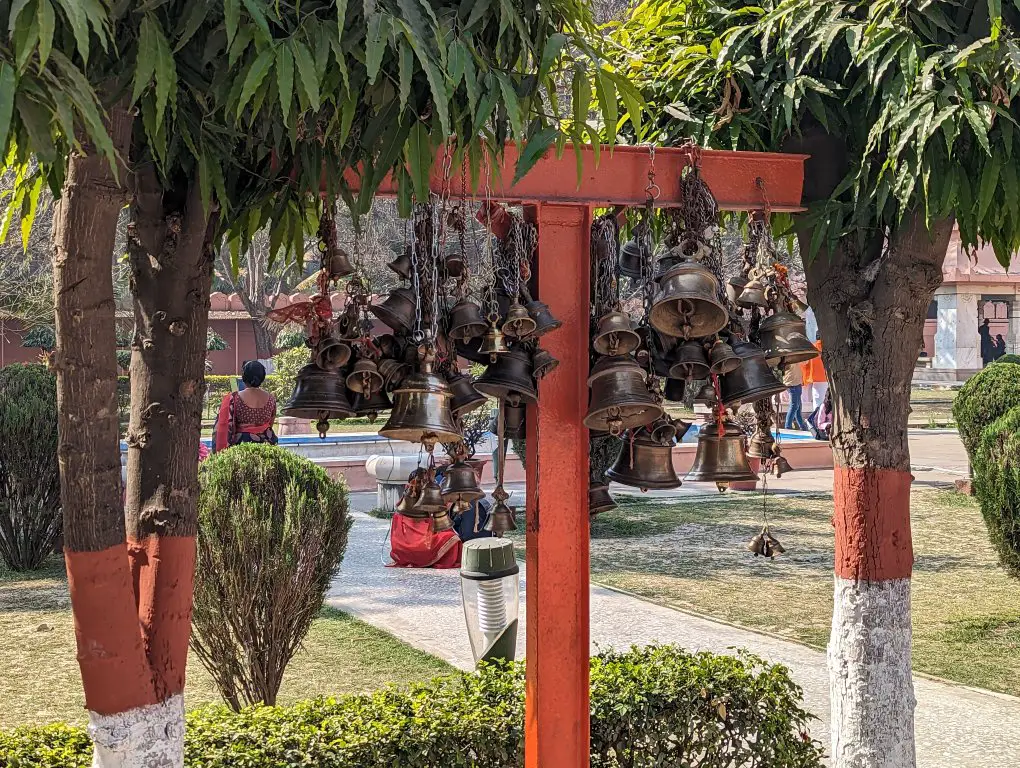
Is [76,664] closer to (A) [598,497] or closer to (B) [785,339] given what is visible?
(A) [598,497]

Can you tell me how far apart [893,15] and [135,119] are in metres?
2.75

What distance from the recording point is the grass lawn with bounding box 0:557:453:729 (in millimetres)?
6703

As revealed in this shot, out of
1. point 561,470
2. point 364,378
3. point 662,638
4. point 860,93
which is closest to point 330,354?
point 364,378

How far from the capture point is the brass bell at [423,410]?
12.4ft

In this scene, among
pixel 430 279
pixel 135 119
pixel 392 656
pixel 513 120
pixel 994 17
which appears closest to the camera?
pixel 513 120

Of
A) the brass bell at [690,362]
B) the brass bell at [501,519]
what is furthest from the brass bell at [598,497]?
the brass bell at [690,362]

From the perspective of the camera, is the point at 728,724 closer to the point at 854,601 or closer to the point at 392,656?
the point at 854,601

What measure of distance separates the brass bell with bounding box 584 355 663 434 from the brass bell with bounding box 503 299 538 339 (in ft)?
1.14

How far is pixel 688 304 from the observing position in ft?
13.9

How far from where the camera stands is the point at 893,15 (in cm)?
406

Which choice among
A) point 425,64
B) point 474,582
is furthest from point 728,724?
point 425,64

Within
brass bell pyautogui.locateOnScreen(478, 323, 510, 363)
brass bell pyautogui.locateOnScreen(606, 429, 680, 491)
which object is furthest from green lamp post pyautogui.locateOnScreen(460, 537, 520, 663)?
brass bell pyautogui.locateOnScreen(478, 323, 510, 363)

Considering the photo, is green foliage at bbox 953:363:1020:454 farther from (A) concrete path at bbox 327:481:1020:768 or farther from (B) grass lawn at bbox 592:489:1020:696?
(A) concrete path at bbox 327:481:1020:768

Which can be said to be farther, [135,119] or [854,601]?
[854,601]
